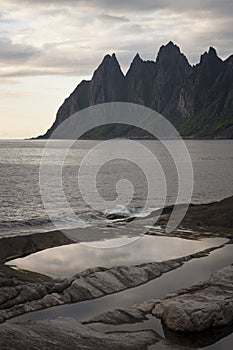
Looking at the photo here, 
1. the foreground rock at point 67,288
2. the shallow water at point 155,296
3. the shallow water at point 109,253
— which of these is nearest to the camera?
the shallow water at point 155,296

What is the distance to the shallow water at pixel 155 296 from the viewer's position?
70.9 feet

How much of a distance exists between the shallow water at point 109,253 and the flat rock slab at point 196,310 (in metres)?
9.80

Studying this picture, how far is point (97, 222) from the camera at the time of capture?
56.0 meters

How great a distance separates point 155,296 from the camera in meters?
26.8

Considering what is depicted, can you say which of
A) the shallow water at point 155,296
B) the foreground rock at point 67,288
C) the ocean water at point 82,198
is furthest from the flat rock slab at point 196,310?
the ocean water at point 82,198

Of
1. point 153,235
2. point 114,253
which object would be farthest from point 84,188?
point 114,253

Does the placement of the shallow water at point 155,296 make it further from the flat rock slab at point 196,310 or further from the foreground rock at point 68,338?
the foreground rock at point 68,338

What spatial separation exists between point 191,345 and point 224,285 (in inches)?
280

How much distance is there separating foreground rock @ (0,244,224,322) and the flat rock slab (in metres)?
4.16

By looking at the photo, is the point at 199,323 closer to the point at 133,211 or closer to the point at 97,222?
the point at 97,222

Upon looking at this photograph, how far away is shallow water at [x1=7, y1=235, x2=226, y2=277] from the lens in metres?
33.9

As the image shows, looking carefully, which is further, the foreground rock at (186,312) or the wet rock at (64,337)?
the foreground rock at (186,312)

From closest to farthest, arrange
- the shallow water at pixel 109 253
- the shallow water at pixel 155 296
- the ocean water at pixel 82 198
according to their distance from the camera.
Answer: the shallow water at pixel 155 296 < the shallow water at pixel 109 253 < the ocean water at pixel 82 198

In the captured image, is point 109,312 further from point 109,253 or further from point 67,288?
point 109,253
